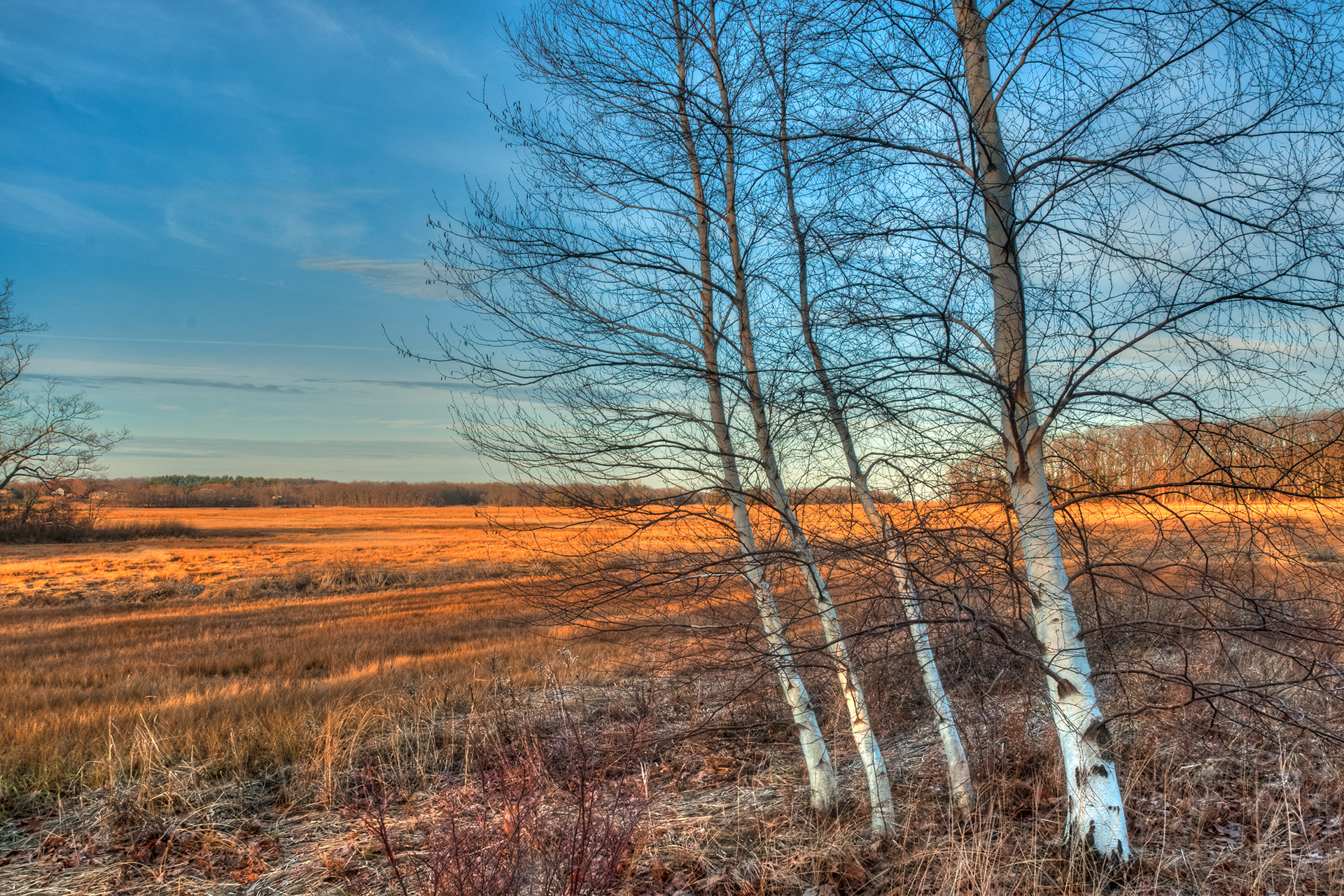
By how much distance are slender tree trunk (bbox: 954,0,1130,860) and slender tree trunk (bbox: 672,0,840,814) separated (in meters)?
1.82

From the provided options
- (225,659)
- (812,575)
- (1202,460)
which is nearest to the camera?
(1202,460)

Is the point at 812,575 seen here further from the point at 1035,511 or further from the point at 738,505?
the point at 1035,511

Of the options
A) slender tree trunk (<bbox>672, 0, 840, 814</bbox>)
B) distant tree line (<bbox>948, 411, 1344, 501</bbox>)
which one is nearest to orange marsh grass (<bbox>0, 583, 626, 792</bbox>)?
slender tree trunk (<bbox>672, 0, 840, 814</bbox>)

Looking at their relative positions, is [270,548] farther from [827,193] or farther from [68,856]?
[827,193]

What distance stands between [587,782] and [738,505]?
8.30ft

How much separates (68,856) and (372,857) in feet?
8.09

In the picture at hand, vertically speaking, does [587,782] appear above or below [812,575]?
below

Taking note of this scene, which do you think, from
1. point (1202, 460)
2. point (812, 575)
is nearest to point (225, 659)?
point (812, 575)

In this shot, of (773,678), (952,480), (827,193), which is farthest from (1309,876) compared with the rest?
(827,193)

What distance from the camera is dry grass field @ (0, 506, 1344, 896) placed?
444 centimetres

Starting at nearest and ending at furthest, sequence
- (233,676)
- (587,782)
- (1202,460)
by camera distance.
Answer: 1. (1202,460)
2. (587,782)
3. (233,676)

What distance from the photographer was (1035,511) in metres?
4.09

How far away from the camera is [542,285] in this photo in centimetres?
596

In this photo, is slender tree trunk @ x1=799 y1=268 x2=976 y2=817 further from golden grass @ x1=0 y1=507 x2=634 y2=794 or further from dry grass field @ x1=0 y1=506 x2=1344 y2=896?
golden grass @ x1=0 y1=507 x2=634 y2=794
